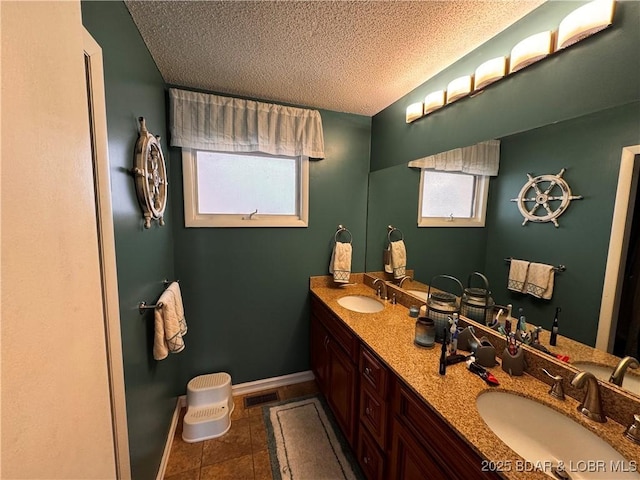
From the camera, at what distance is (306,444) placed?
65.2 inches

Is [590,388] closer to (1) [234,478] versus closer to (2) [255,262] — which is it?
(1) [234,478]

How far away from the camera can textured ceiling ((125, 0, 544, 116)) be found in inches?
43.0

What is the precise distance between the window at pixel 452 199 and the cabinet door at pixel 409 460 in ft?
3.55

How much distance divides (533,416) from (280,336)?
1.74m

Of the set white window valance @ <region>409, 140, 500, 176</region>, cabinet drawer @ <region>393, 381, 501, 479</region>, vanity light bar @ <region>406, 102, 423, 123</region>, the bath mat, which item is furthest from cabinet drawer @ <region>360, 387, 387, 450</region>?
vanity light bar @ <region>406, 102, 423, 123</region>

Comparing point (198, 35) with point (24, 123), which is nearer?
point (24, 123)

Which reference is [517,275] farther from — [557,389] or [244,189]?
[244,189]

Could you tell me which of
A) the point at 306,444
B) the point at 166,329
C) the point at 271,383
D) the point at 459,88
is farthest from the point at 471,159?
the point at 271,383

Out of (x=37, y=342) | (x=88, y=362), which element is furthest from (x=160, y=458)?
(x=37, y=342)

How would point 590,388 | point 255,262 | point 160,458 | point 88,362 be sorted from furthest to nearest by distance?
1. point 255,262
2. point 160,458
3. point 590,388
4. point 88,362

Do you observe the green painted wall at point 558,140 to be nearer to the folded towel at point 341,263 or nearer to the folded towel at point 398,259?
the folded towel at point 398,259

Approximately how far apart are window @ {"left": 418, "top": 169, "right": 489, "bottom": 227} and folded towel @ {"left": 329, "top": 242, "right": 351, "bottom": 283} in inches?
25.4

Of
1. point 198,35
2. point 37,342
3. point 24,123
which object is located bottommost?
point 37,342

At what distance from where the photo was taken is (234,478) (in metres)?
1.45
